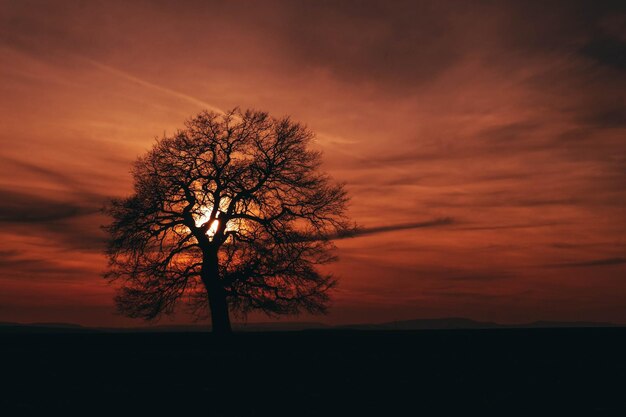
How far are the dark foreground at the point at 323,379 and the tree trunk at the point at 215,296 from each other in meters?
6.59

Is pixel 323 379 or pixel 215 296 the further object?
pixel 215 296

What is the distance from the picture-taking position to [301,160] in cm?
3027

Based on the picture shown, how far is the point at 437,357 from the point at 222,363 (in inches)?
224

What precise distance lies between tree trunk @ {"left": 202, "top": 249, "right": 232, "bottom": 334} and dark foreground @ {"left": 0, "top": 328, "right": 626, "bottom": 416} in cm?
659

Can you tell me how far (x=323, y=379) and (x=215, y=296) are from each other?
16.0m

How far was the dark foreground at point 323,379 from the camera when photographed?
36.2 ft

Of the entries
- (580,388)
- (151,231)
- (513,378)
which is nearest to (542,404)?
(580,388)

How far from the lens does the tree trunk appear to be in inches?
1171

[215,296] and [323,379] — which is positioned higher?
[215,296]

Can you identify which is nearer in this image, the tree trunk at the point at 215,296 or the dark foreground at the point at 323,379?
the dark foreground at the point at 323,379

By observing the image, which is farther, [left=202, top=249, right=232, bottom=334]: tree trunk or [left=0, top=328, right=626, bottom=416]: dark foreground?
[left=202, top=249, right=232, bottom=334]: tree trunk

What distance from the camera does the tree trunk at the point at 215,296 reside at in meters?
29.8

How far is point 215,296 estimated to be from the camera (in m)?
29.8

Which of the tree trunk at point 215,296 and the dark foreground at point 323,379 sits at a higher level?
the tree trunk at point 215,296
